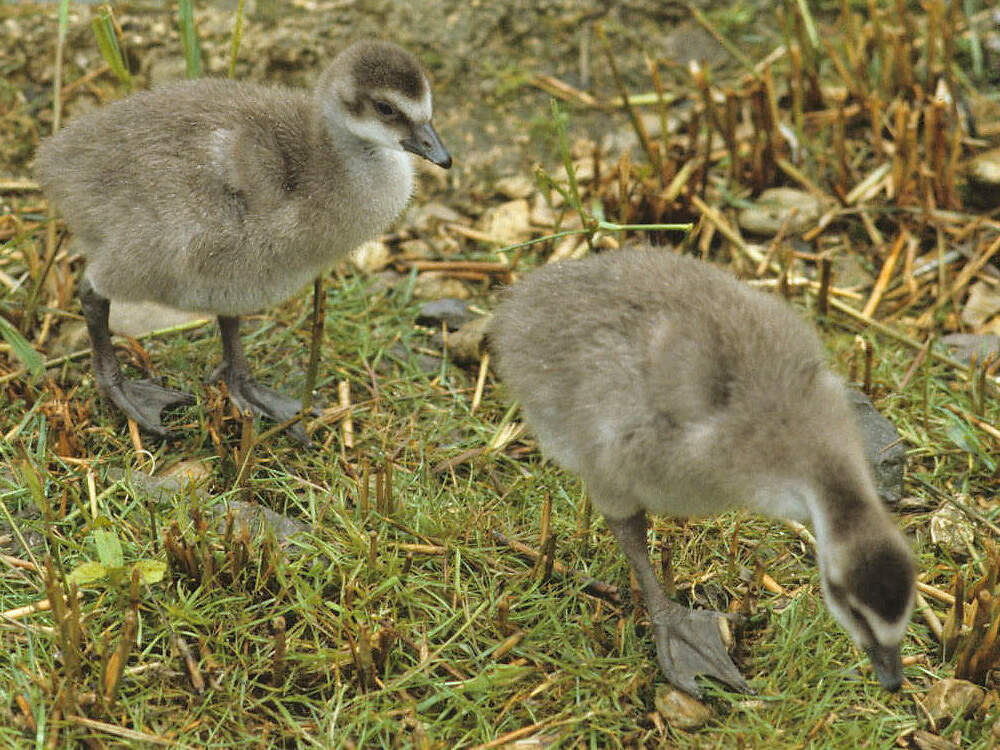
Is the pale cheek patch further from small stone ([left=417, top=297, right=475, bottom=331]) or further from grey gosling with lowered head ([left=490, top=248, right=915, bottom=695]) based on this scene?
small stone ([left=417, top=297, right=475, bottom=331])

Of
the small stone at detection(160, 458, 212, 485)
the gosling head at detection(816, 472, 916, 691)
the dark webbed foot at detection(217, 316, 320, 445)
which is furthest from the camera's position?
the dark webbed foot at detection(217, 316, 320, 445)

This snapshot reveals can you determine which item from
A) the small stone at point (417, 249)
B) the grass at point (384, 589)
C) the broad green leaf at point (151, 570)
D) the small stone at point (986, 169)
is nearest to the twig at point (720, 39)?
the small stone at point (986, 169)

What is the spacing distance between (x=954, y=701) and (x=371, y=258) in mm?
2884

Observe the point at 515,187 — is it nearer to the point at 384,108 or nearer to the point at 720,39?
the point at 720,39

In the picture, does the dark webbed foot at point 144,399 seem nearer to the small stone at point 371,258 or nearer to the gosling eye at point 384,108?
the small stone at point 371,258

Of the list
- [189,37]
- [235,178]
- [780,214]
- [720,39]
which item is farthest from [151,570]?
[720,39]

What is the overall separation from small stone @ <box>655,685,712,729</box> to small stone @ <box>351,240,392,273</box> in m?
2.42

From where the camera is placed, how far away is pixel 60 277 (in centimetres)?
444

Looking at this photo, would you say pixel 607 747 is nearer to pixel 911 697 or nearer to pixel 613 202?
pixel 911 697

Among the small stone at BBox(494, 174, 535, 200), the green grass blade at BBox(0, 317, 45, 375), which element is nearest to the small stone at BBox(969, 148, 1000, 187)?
the small stone at BBox(494, 174, 535, 200)

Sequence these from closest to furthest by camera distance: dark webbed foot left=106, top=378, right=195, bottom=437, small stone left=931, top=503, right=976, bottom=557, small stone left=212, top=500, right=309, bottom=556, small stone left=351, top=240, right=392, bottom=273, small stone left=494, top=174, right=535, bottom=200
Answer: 1. small stone left=212, top=500, right=309, bottom=556
2. small stone left=931, top=503, right=976, bottom=557
3. dark webbed foot left=106, top=378, right=195, bottom=437
4. small stone left=351, top=240, right=392, bottom=273
5. small stone left=494, top=174, right=535, bottom=200

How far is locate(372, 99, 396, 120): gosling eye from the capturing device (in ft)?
11.8

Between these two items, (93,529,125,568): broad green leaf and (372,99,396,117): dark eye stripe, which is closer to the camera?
(93,529,125,568): broad green leaf

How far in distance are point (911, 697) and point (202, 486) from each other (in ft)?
7.20
